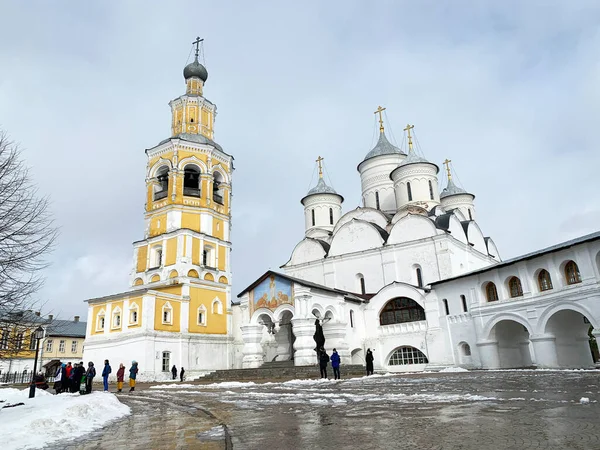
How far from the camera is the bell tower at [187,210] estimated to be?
93.8 feet

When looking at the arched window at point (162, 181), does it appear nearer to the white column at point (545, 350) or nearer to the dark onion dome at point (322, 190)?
the dark onion dome at point (322, 190)

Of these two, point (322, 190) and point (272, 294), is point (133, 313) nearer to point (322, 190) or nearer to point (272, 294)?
point (272, 294)

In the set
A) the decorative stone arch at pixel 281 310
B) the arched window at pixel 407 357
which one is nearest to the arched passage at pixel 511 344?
the arched window at pixel 407 357

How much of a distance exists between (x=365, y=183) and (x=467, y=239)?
32.7 feet

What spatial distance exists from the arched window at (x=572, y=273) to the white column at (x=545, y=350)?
7.76 ft

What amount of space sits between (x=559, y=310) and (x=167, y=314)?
19881 mm

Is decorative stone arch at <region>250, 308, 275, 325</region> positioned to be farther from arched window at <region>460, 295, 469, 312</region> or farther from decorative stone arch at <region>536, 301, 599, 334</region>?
decorative stone arch at <region>536, 301, 599, 334</region>

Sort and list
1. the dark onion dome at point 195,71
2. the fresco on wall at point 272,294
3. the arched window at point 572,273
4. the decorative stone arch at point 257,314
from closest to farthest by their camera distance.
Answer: the arched window at point 572,273 → the fresco on wall at point 272,294 → the decorative stone arch at point 257,314 → the dark onion dome at point 195,71

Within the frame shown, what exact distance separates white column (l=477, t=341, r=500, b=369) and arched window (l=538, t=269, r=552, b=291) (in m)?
3.49

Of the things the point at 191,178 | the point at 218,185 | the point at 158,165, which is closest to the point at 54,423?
the point at 191,178

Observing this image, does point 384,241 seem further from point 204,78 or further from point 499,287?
point 204,78

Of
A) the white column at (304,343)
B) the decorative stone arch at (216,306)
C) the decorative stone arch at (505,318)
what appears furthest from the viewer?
the decorative stone arch at (216,306)

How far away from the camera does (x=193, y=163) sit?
3073 centimetres

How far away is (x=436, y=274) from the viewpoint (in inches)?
Result: 1022
